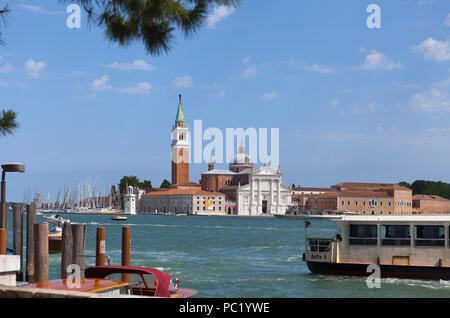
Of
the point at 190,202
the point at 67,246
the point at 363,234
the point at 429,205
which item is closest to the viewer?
the point at 67,246

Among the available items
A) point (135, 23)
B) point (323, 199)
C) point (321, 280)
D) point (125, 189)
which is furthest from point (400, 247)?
point (125, 189)

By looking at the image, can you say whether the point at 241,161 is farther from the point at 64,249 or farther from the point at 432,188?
the point at 64,249

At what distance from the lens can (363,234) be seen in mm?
16203

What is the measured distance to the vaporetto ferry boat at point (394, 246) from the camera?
1552 cm

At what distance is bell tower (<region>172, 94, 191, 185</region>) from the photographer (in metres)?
143

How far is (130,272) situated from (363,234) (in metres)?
8.71

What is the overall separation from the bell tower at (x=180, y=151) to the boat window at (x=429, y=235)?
127496 mm

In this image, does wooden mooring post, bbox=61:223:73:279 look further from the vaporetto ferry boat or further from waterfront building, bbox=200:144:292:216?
waterfront building, bbox=200:144:292:216

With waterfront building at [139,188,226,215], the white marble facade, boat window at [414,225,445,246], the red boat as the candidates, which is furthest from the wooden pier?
waterfront building at [139,188,226,215]

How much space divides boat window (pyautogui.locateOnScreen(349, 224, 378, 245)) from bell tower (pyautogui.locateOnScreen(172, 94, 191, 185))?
12672cm

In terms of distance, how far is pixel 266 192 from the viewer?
132 m

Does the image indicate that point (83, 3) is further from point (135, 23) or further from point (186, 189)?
point (186, 189)

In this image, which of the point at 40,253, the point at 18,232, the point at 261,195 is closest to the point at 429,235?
the point at 18,232
